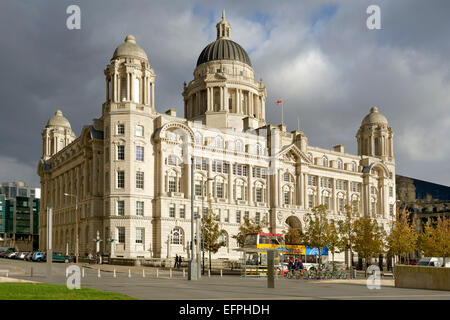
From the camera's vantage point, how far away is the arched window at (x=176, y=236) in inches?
3300

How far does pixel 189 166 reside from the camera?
87.0 meters

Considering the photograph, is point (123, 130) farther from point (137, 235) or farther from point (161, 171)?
point (137, 235)

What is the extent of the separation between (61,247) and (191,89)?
40757 mm

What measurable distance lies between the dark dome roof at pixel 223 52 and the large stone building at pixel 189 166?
0.30 meters

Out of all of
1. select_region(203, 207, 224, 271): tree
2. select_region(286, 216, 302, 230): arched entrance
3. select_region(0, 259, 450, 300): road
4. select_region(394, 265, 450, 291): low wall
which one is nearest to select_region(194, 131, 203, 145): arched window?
select_region(286, 216, 302, 230): arched entrance

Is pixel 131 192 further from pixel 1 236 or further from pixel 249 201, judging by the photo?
pixel 1 236

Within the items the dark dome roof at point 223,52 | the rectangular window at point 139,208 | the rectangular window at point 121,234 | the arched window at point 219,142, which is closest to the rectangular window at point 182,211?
the rectangular window at point 139,208

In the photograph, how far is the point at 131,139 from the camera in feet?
269

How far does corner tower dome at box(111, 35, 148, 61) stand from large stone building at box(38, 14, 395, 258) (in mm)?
218

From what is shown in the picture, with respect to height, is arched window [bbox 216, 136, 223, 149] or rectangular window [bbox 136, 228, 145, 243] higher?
arched window [bbox 216, 136, 223, 149]

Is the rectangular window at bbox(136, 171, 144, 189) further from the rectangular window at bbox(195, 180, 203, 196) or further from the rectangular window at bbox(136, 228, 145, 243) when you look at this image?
the rectangular window at bbox(195, 180, 203, 196)

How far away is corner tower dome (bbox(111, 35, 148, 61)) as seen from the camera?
85.4 m

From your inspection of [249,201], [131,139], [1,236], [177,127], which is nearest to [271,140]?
[249,201]
